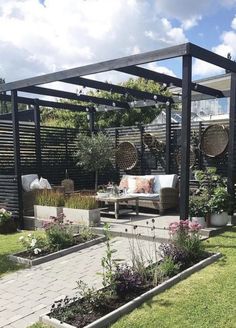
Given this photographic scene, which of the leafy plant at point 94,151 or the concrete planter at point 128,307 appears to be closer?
the concrete planter at point 128,307

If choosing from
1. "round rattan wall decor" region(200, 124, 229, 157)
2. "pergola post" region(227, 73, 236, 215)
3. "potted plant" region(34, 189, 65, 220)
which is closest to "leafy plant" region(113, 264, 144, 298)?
"potted plant" region(34, 189, 65, 220)

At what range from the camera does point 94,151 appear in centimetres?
1072

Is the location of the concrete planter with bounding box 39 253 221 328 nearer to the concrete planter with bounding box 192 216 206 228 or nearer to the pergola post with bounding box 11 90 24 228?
the concrete planter with bounding box 192 216 206 228

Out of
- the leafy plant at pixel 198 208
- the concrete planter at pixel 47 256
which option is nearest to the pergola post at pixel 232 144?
the leafy plant at pixel 198 208

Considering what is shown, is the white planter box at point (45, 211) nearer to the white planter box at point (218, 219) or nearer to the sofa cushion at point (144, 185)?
the sofa cushion at point (144, 185)

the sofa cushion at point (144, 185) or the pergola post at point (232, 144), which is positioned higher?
the pergola post at point (232, 144)

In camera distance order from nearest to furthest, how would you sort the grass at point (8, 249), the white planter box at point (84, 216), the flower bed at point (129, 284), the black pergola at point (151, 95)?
1. the flower bed at point (129, 284)
2. the grass at point (8, 249)
3. the black pergola at point (151, 95)
4. the white planter box at point (84, 216)

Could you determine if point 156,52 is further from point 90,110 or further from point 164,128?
point 90,110

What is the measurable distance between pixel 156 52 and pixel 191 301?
384cm

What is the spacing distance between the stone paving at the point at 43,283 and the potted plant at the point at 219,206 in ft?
5.36

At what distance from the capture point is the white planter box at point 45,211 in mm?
7648

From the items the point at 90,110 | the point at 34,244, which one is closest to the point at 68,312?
the point at 34,244

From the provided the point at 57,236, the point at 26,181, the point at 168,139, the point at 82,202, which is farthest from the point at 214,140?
the point at 57,236

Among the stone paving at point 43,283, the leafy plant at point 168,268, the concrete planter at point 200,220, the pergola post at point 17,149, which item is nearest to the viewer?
the stone paving at point 43,283
